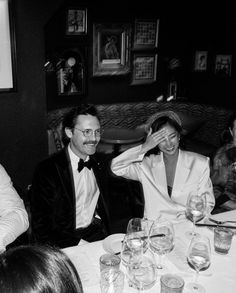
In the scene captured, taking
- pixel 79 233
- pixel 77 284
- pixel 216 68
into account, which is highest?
pixel 216 68

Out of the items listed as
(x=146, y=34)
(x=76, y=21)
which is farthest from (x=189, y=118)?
(x=76, y=21)

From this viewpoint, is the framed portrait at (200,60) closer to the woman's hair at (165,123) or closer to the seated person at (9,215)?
the woman's hair at (165,123)

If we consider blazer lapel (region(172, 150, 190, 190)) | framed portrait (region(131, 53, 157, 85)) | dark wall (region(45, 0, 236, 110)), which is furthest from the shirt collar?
framed portrait (region(131, 53, 157, 85))

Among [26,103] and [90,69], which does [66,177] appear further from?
[90,69]

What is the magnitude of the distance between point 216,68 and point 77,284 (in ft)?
17.9

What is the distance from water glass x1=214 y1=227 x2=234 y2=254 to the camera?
180cm

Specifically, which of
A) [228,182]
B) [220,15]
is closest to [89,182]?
[228,182]

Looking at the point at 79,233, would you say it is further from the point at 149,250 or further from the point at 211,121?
the point at 211,121

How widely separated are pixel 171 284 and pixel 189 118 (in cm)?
474

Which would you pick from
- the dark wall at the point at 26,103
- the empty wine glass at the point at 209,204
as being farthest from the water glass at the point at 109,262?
the dark wall at the point at 26,103

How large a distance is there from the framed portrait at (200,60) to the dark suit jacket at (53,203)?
14.3 ft

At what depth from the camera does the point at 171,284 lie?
1.45m

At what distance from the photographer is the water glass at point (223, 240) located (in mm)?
1804

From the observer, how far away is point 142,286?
1486 mm
